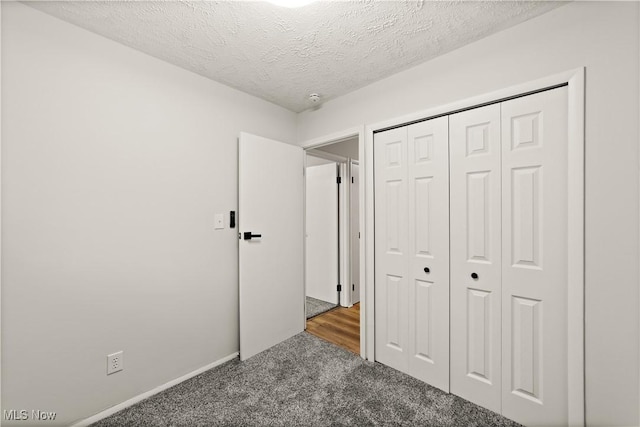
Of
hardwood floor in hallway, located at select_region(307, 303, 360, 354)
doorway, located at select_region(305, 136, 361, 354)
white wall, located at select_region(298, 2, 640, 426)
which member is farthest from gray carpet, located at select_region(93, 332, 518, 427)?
doorway, located at select_region(305, 136, 361, 354)

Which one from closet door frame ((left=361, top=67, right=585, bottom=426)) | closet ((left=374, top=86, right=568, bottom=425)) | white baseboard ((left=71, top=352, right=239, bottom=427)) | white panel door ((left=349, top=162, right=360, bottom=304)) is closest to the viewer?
closet door frame ((left=361, top=67, right=585, bottom=426))

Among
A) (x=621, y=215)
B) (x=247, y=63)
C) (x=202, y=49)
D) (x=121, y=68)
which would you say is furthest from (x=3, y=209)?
(x=621, y=215)

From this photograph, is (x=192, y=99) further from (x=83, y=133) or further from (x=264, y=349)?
(x=264, y=349)

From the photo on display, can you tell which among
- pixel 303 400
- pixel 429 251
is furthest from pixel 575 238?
pixel 303 400

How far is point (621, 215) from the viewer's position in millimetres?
1282

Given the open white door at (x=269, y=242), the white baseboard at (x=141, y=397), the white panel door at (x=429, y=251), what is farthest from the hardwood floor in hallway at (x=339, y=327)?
the white baseboard at (x=141, y=397)

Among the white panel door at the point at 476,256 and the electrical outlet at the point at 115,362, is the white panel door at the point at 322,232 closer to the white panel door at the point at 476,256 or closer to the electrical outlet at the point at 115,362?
the white panel door at the point at 476,256

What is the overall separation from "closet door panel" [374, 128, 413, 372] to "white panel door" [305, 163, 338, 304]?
1.41m

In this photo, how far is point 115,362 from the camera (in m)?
1.70

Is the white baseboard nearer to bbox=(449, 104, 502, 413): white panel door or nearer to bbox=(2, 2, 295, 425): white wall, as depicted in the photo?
A: bbox=(2, 2, 295, 425): white wall

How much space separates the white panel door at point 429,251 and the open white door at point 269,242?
1.16 m

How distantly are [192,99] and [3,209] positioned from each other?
1285 millimetres

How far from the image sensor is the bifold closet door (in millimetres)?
1871

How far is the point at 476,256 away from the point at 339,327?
5.74ft
